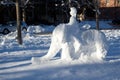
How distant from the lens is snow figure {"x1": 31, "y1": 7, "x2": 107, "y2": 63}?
1326cm

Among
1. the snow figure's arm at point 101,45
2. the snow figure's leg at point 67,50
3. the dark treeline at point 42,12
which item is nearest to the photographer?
the snow figure's leg at point 67,50

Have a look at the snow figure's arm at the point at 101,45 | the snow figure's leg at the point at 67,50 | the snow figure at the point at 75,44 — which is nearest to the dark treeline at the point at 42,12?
the snow figure at the point at 75,44

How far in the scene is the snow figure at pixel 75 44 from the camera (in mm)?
13258

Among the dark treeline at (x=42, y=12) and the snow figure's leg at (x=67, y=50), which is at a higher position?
the snow figure's leg at (x=67, y=50)

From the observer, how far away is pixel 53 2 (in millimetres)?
59781

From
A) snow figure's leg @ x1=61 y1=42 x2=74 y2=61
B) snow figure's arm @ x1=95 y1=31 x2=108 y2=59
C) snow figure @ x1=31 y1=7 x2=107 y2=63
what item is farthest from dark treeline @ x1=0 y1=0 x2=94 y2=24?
snow figure's leg @ x1=61 y1=42 x2=74 y2=61

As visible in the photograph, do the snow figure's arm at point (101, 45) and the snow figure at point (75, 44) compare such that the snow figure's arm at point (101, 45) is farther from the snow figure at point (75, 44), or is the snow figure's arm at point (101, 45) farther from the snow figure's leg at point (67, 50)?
the snow figure's leg at point (67, 50)

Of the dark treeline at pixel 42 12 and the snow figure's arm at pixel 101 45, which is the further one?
the dark treeline at pixel 42 12

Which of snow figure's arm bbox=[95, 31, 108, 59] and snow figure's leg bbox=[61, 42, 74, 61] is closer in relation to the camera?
snow figure's leg bbox=[61, 42, 74, 61]

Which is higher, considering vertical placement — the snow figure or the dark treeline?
Result: the snow figure

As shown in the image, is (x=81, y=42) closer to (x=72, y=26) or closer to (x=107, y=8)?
(x=72, y=26)

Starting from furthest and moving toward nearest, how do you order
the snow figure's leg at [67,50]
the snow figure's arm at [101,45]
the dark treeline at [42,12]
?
1. the dark treeline at [42,12]
2. the snow figure's arm at [101,45]
3. the snow figure's leg at [67,50]

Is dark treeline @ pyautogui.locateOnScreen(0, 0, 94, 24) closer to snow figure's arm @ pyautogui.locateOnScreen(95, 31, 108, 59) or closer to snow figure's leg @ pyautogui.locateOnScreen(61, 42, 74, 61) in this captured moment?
snow figure's arm @ pyautogui.locateOnScreen(95, 31, 108, 59)

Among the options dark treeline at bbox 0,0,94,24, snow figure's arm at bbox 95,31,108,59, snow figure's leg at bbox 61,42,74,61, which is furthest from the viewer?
dark treeline at bbox 0,0,94,24
